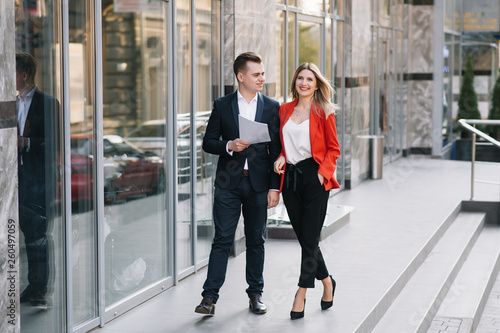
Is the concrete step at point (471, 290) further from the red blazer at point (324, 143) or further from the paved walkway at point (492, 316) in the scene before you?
the red blazer at point (324, 143)

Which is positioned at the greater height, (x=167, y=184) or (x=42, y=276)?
(x=167, y=184)

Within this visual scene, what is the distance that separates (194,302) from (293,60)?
202 inches

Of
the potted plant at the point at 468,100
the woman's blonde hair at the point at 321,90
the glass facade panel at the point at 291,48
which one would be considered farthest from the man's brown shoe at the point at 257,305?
the potted plant at the point at 468,100

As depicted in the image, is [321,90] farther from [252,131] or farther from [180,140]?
[180,140]

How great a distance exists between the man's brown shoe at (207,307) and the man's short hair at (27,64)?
1847 mm

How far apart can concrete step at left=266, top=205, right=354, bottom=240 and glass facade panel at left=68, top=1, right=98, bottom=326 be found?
3398 mm

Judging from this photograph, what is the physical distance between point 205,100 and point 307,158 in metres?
1.97

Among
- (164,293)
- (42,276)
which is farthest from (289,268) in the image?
(42,276)

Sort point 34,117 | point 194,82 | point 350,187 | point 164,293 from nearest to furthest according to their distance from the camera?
point 34,117 → point 164,293 → point 194,82 → point 350,187

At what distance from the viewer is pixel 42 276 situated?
4.75m

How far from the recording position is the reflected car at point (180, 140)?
5891 millimetres

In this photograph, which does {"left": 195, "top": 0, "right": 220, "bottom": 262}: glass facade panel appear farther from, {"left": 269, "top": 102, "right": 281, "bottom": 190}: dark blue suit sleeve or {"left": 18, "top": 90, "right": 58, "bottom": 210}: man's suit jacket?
{"left": 18, "top": 90, "right": 58, "bottom": 210}: man's suit jacket

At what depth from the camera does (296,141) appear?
211 inches

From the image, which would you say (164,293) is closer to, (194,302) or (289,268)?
(194,302)
